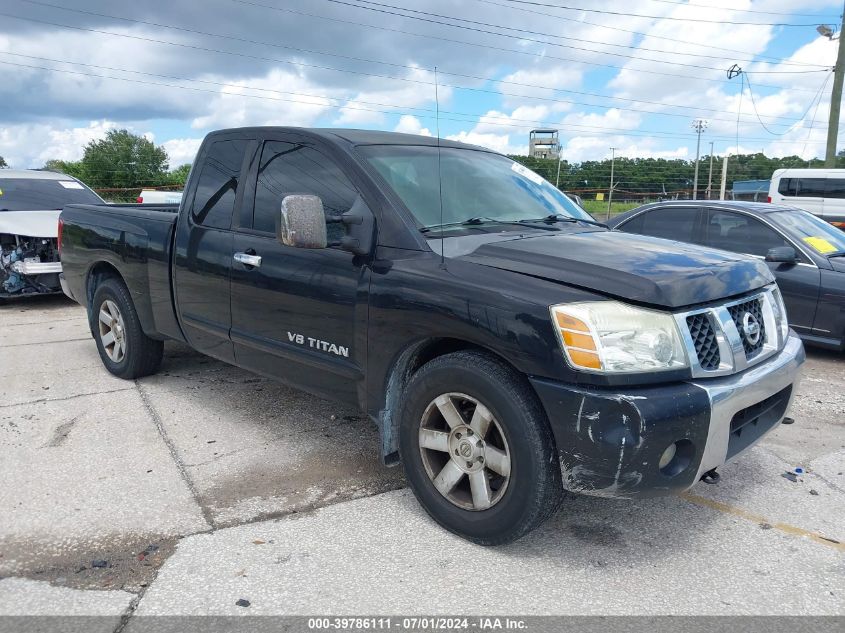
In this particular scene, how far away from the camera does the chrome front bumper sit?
266 cm

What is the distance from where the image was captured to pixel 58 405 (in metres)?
4.86

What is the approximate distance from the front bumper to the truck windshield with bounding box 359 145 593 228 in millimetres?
1216

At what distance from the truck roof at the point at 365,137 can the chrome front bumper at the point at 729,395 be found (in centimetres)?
214

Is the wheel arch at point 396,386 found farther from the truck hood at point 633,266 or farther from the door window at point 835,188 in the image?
the door window at point 835,188

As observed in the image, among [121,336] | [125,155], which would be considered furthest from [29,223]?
[125,155]

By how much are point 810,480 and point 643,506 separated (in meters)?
1.09

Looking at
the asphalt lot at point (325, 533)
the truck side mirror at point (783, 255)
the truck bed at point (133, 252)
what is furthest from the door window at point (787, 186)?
the truck bed at point (133, 252)

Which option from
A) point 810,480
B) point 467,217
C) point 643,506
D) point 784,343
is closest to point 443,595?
point 643,506

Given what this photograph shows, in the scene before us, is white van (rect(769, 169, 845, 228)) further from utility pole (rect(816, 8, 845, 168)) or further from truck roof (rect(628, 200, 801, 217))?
truck roof (rect(628, 200, 801, 217))

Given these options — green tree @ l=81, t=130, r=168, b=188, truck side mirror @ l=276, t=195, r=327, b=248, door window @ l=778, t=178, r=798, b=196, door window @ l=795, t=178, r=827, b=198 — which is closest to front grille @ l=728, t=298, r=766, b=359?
truck side mirror @ l=276, t=195, r=327, b=248

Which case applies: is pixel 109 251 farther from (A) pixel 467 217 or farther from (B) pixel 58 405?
(A) pixel 467 217

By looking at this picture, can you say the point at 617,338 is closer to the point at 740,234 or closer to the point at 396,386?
the point at 396,386

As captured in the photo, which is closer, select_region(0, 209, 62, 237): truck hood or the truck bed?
the truck bed

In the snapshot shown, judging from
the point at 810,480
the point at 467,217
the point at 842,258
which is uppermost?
the point at 467,217
